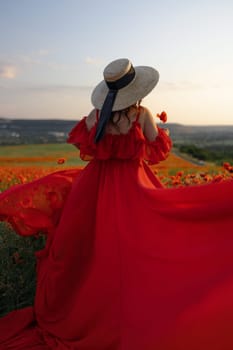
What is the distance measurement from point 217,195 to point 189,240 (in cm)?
40

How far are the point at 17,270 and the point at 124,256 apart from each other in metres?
1.73

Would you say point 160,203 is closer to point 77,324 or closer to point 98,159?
point 98,159

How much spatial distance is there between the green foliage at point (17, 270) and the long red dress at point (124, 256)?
332 mm

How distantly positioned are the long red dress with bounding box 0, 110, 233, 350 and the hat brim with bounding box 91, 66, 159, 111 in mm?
197

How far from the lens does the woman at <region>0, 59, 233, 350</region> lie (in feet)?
13.5

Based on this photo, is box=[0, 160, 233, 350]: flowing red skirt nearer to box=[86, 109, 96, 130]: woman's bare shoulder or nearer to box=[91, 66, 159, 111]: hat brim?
box=[86, 109, 96, 130]: woman's bare shoulder

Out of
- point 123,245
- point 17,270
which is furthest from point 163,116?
point 17,270

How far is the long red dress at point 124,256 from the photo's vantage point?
4086mm

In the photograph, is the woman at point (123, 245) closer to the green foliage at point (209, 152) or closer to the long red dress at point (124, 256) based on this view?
the long red dress at point (124, 256)

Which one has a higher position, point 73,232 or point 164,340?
point 73,232

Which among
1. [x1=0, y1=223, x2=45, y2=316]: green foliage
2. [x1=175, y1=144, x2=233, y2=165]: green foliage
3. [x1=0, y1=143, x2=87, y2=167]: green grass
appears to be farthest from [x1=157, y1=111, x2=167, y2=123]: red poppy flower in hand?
[x1=175, y1=144, x2=233, y2=165]: green foliage

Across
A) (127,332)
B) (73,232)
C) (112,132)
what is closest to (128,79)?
(112,132)

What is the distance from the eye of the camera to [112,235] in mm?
4547

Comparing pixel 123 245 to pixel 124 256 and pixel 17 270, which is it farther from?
pixel 17 270
